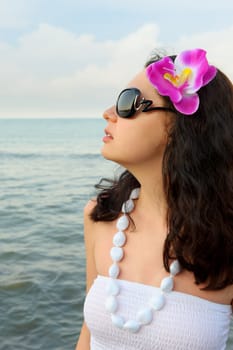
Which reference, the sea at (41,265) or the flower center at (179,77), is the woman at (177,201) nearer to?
the flower center at (179,77)

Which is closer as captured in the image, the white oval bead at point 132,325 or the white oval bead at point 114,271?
the white oval bead at point 132,325

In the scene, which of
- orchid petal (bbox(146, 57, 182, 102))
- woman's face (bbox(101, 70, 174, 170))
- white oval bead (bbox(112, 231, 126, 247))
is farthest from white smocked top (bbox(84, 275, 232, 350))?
orchid petal (bbox(146, 57, 182, 102))

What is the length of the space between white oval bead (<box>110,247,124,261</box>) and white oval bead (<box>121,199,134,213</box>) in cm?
17

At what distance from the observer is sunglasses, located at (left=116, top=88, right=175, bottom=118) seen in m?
2.04

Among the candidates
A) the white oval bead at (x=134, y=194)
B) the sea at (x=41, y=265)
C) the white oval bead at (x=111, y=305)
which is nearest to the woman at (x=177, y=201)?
the white oval bead at (x=111, y=305)

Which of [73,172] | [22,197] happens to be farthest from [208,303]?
[73,172]

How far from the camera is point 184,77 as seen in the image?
2068 mm

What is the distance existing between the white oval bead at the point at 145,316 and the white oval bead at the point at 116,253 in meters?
0.25

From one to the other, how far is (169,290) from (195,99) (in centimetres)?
71

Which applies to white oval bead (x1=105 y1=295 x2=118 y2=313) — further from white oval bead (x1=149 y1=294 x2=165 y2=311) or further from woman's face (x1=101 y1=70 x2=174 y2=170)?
woman's face (x1=101 y1=70 x2=174 y2=170)

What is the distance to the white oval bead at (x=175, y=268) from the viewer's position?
2076 millimetres

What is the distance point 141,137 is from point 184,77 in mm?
282

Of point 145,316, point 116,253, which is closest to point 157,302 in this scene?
point 145,316

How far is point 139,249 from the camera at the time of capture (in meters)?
2.19
